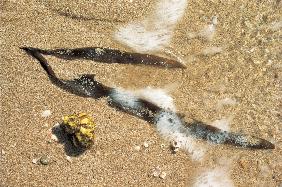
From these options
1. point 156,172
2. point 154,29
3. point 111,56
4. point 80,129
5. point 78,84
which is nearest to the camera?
point 80,129

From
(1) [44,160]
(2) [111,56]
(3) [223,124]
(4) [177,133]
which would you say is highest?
(2) [111,56]

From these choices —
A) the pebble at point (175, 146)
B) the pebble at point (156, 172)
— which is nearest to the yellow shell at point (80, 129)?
the pebble at point (156, 172)

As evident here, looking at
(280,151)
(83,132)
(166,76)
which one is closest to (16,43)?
(83,132)

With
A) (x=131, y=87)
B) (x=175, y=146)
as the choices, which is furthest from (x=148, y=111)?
(x=175, y=146)

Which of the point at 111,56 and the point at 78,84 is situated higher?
the point at 111,56

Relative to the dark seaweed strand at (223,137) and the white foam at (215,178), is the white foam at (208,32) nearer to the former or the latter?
the dark seaweed strand at (223,137)

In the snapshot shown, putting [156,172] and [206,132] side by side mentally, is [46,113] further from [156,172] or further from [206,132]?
[206,132]

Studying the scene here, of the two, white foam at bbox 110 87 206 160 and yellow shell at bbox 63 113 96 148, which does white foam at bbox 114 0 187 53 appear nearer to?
white foam at bbox 110 87 206 160
